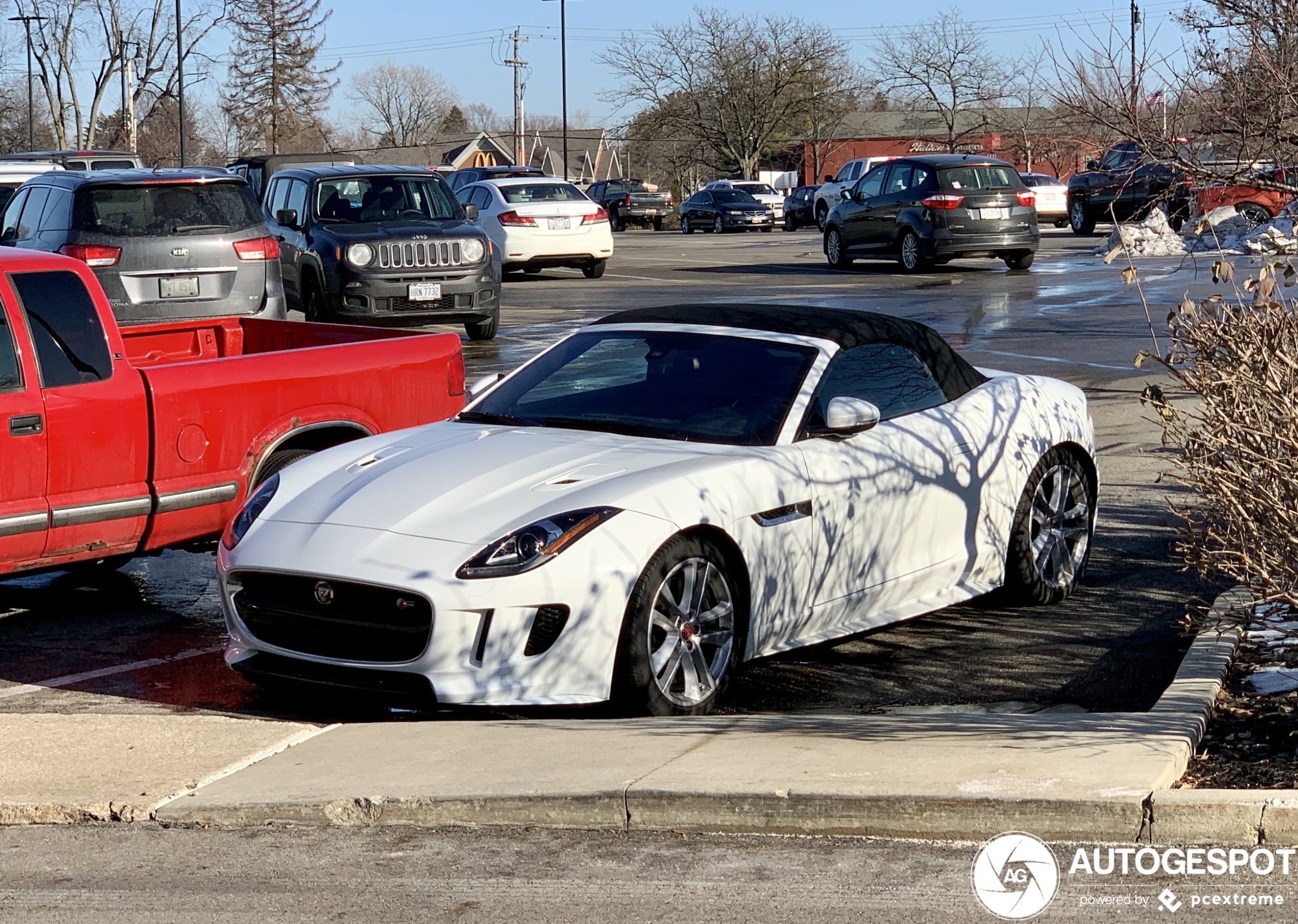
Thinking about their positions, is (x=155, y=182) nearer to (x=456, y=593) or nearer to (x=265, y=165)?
(x=456, y=593)

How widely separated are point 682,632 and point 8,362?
3.23 m

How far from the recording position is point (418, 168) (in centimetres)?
1839

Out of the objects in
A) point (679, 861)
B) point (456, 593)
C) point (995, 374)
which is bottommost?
point (679, 861)

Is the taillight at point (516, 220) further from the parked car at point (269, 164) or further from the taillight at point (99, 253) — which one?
the taillight at point (99, 253)

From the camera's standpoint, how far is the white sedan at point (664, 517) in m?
5.52

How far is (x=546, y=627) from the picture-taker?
5488 millimetres

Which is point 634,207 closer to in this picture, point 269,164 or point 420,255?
point 269,164

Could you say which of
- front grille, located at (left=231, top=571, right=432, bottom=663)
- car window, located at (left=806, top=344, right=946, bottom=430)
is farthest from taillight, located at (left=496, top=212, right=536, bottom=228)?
front grille, located at (left=231, top=571, right=432, bottom=663)

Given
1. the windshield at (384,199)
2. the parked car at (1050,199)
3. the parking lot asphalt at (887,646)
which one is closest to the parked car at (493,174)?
the windshield at (384,199)

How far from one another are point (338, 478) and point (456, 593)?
40.5 inches

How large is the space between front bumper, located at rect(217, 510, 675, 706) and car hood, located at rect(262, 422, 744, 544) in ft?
0.36

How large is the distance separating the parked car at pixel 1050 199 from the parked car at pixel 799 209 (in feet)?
23.0

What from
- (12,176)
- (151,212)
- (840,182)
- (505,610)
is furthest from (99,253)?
(840,182)

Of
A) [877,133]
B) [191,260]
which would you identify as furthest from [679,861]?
[877,133]
